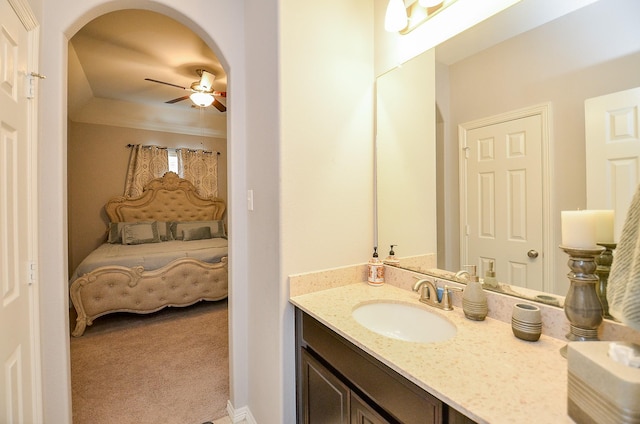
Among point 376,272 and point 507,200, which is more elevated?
point 507,200

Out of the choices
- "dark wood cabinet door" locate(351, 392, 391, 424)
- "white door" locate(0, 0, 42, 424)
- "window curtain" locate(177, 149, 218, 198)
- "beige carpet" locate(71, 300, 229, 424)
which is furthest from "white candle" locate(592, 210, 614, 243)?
"window curtain" locate(177, 149, 218, 198)

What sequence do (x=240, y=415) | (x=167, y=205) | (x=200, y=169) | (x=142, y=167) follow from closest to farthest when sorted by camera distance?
(x=240, y=415) < (x=142, y=167) < (x=167, y=205) < (x=200, y=169)

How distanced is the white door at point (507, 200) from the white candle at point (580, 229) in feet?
0.65

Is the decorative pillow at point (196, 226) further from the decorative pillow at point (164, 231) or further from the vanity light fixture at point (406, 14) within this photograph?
the vanity light fixture at point (406, 14)

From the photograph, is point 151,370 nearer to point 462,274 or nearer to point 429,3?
point 462,274

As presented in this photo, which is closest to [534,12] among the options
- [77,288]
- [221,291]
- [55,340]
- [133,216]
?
[55,340]

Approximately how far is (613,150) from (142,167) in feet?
18.5

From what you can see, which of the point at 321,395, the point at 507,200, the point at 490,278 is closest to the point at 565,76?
the point at 507,200

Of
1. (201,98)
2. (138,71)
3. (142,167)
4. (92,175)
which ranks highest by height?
(138,71)

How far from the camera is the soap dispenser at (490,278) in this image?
46.3 inches

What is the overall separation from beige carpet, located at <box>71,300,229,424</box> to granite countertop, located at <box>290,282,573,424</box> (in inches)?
60.3

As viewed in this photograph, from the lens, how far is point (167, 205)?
A: 4996 millimetres

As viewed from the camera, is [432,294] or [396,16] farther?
[396,16]

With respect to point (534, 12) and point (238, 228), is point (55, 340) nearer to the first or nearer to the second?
point (238, 228)
